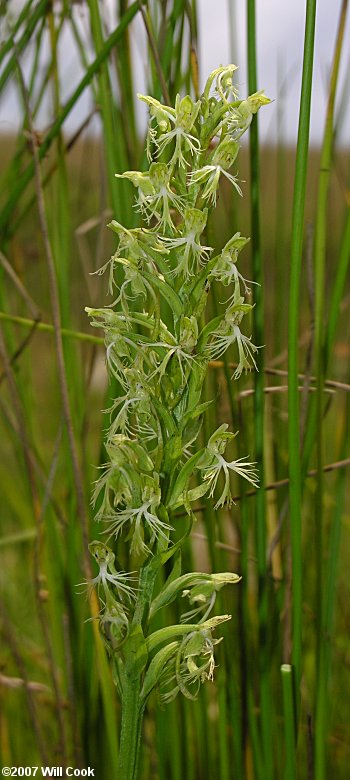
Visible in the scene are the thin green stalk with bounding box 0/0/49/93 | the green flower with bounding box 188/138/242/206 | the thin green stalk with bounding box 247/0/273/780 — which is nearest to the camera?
the green flower with bounding box 188/138/242/206

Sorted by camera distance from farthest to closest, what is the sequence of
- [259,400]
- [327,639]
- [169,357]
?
[327,639] → [259,400] → [169,357]

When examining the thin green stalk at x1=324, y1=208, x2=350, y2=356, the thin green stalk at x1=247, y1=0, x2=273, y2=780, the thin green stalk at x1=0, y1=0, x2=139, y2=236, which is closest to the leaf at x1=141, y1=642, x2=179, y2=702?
the thin green stalk at x1=247, y1=0, x2=273, y2=780

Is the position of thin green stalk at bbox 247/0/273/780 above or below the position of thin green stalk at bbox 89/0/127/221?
below

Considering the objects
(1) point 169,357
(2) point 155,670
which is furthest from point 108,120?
(2) point 155,670

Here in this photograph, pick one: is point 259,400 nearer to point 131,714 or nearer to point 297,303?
point 297,303

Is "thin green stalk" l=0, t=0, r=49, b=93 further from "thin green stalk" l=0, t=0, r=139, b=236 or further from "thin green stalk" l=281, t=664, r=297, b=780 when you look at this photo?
"thin green stalk" l=281, t=664, r=297, b=780
